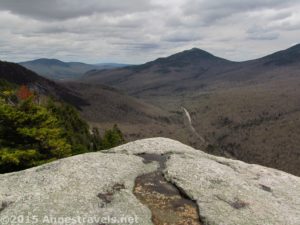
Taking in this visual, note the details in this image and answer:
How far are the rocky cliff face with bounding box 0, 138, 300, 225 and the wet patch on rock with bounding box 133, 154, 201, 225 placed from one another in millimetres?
58

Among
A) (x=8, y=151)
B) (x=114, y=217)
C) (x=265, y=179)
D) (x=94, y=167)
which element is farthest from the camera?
(x=8, y=151)

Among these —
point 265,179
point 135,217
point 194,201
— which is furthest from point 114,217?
point 265,179

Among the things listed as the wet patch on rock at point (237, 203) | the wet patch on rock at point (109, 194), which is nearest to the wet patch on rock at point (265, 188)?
the wet patch on rock at point (237, 203)

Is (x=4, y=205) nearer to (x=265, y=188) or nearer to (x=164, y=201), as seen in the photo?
(x=164, y=201)

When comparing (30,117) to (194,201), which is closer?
(194,201)

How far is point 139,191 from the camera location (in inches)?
860

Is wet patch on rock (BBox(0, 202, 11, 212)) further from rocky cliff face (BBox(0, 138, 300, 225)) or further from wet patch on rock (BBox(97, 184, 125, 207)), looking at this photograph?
wet patch on rock (BBox(97, 184, 125, 207))

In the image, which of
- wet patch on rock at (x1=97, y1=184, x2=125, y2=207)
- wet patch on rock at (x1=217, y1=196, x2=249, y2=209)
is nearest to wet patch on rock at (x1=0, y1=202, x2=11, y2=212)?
wet patch on rock at (x1=97, y1=184, x2=125, y2=207)

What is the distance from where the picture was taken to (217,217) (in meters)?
19.5

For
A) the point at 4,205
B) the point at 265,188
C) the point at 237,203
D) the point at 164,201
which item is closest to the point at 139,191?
the point at 164,201

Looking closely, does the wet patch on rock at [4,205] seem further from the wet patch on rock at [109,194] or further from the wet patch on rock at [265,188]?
the wet patch on rock at [265,188]

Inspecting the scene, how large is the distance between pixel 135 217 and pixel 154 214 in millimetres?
1113

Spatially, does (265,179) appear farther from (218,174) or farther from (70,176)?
(70,176)

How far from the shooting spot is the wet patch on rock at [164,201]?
756 inches
